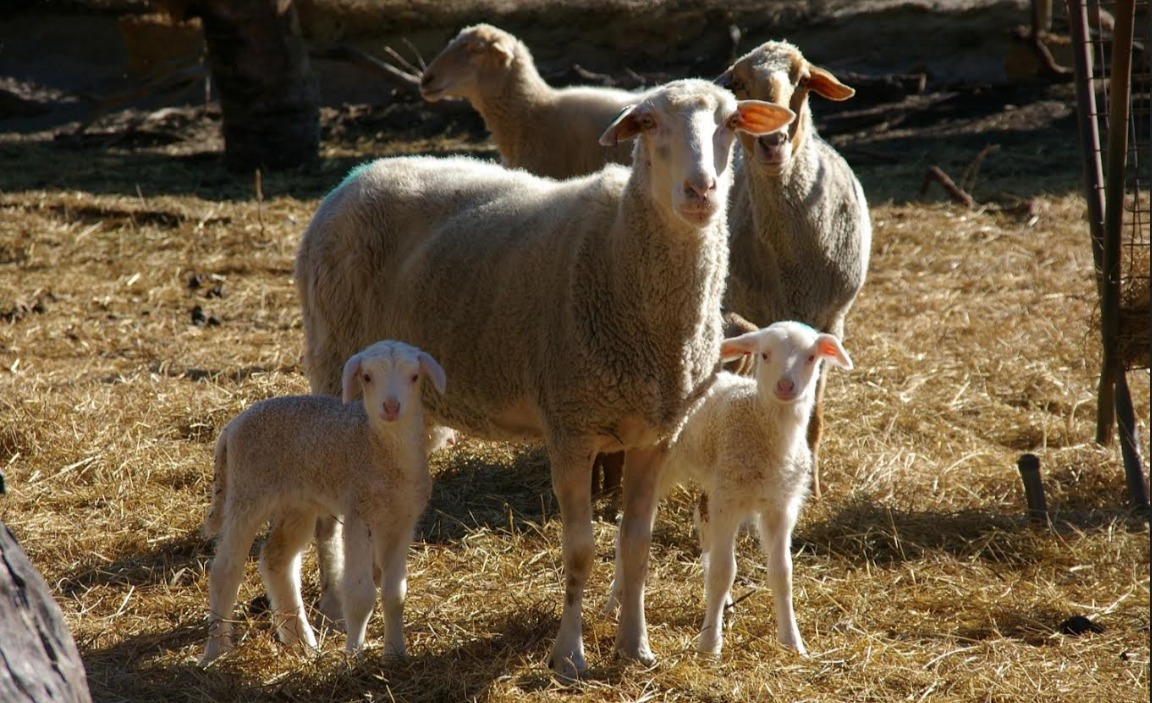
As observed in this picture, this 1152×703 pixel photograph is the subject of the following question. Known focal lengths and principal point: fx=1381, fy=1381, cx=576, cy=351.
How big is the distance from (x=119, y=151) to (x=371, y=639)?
10.3m

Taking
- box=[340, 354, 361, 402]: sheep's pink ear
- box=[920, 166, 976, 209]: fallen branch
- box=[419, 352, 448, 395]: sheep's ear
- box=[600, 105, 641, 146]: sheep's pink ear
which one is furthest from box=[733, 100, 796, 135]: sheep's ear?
box=[920, 166, 976, 209]: fallen branch

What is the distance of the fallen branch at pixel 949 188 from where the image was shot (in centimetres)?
1111

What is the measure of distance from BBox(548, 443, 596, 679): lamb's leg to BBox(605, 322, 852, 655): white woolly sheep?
16.2 inches

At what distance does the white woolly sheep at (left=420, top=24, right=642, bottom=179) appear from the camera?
845 cm

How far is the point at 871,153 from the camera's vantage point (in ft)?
42.2

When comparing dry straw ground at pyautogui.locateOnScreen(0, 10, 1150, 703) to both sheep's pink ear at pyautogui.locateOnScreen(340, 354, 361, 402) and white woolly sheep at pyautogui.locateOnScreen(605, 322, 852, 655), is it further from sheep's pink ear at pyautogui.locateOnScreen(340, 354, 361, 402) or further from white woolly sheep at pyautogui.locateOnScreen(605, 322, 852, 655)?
sheep's pink ear at pyautogui.locateOnScreen(340, 354, 361, 402)

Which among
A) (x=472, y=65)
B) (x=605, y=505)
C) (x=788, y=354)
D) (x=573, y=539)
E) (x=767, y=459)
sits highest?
(x=472, y=65)

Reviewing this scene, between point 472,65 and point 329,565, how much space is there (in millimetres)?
5144

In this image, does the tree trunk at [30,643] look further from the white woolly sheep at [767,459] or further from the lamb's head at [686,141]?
the white woolly sheep at [767,459]

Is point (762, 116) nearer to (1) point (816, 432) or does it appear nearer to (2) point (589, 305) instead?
(2) point (589, 305)

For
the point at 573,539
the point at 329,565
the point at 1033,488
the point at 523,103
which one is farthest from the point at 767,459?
the point at 523,103

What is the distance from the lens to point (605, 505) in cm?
582

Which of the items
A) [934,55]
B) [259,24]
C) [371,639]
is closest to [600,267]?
[371,639]

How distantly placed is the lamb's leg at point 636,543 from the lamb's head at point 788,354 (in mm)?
401
